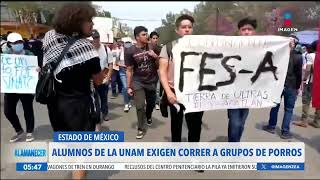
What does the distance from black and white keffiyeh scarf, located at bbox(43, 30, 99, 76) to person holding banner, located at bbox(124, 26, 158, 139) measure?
6.51ft

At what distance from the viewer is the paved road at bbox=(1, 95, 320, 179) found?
12.6 ft

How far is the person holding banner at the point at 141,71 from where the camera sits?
526cm

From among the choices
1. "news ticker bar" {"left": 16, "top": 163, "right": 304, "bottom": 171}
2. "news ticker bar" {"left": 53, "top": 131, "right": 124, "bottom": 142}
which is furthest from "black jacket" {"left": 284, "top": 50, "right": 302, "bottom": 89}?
"news ticker bar" {"left": 53, "top": 131, "right": 124, "bottom": 142}

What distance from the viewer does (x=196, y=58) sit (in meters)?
3.62

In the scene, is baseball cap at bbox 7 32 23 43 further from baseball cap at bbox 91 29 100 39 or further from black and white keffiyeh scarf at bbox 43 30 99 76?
black and white keffiyeh scarf at bbox 43 30 99 76

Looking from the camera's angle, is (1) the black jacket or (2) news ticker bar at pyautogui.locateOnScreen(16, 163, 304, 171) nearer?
(2) news ticker bar at pyautogui.locateOnScreen(16, 163, 304, 171)

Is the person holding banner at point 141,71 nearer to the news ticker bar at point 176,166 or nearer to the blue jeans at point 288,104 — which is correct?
the news ticker bar at point 176,166

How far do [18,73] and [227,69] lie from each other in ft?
7.66

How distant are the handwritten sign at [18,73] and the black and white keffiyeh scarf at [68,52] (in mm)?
1396

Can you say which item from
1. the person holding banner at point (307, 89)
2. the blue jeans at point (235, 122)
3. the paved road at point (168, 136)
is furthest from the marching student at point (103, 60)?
the person holding banner at point (307, 89)

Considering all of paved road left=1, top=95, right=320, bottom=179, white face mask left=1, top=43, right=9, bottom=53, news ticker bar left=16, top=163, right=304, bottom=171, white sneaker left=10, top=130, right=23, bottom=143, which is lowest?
paved road left=1, top=95, right=320, bottom=179

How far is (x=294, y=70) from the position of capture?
5.25 m

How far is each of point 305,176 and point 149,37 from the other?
2.57 m

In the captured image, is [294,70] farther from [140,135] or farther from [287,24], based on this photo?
[140,135]
